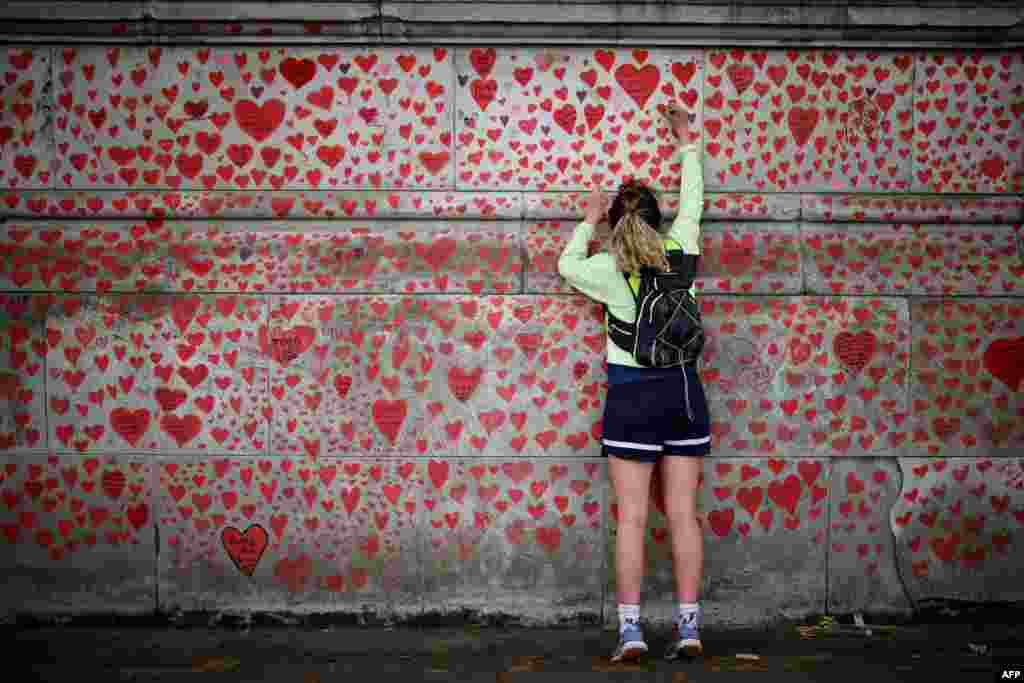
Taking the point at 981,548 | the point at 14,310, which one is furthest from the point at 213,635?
the point at 981,548

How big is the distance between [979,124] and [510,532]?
3.47 metres

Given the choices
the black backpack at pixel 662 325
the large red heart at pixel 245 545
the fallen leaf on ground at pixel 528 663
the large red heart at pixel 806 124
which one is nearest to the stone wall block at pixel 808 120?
the large red heart at pixel 806 124

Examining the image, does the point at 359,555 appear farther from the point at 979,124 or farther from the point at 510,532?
the point at 979,124

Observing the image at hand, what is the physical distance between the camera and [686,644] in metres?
4.11

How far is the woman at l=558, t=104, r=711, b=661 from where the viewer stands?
13.3 ft

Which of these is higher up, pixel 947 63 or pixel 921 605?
pixel 947 63

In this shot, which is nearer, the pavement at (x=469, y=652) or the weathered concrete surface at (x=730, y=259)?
the pavement at (x=469, y=652)

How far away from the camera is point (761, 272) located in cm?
469

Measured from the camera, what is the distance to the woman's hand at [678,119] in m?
4.60

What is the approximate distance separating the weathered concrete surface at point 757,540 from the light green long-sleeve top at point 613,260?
1.11 metres

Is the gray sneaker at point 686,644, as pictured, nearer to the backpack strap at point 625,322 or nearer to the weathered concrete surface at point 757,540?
the weathered concrete surface at point 757,540

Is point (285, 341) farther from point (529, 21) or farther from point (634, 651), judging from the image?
point (634, 651)

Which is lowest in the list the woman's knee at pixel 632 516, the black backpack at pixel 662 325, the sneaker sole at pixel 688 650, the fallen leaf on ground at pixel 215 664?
the fallen leaf on ground at pixel 215 664

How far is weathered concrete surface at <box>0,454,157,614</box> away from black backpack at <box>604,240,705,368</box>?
2807mm
